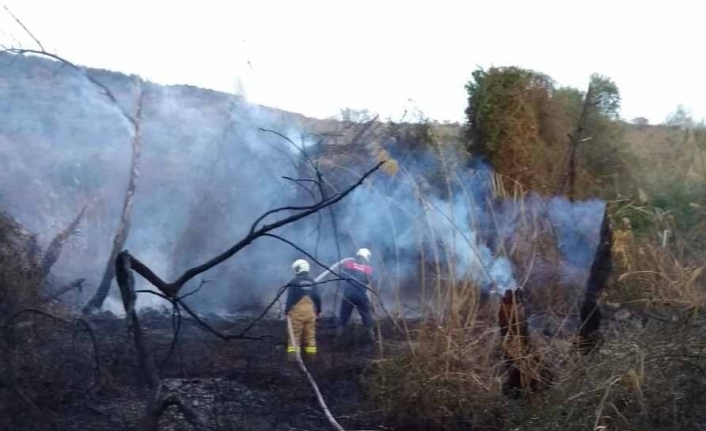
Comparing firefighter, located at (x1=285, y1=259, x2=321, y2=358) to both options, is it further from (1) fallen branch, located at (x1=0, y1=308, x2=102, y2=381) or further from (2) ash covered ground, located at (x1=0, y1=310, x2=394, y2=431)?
(1) fallen branch, located at (x1=0, y1=308, x2=102, y2=381)

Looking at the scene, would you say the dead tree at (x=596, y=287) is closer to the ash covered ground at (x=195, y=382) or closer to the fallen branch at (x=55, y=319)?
the ash covered ground at (x=195, y=382)

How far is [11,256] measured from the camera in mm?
7598

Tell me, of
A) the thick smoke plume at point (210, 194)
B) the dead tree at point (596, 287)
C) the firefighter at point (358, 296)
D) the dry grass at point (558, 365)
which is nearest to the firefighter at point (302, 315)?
the firefighter at point (358, 296)

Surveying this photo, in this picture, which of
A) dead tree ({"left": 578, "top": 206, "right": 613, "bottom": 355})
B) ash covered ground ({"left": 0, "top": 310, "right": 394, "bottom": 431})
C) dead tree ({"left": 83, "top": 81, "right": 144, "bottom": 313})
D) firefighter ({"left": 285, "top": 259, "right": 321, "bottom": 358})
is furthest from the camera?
dead tree ({"left": 83, "top": 81, "right": 144, "bottom": 313})

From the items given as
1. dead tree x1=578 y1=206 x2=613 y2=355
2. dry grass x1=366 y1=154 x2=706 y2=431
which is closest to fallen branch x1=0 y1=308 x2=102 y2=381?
dry grass x1=366 y1=154 x2=706 y2=431

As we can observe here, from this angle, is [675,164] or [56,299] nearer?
[56,299]

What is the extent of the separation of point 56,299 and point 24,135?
13.8 meters

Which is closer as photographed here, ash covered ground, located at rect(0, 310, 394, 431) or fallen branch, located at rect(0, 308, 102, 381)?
fallen branch, located at rect(0, 308, 102, 381)

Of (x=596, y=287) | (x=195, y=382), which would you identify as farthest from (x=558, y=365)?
(x=195, y=382)

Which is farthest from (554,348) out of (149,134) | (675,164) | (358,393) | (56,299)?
(149,134)

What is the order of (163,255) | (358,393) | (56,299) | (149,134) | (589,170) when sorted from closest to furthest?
(56,299) < (358,393) < (163,255) < (589,170) < (149,134)

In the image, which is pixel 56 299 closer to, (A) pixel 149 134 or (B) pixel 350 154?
(B) pixel 350 154

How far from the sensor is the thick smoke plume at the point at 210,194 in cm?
1395

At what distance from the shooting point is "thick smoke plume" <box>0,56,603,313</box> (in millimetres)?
13945
